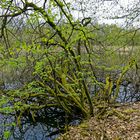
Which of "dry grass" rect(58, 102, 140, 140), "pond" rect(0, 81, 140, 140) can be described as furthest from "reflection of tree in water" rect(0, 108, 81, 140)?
"dry grass" rect(58, 102, 140, 140)

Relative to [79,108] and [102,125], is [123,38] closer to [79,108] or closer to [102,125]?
[79,108]

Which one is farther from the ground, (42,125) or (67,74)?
(67,74)

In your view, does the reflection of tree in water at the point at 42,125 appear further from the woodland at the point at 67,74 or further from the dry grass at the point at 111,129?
the dry grass at the point at 111,129

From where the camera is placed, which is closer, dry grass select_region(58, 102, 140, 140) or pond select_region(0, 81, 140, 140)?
dry grass select_region(58, 102, 140, 140)

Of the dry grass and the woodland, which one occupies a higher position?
the woodland

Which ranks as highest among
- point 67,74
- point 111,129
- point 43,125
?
point 67,74

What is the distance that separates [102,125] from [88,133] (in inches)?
25.8

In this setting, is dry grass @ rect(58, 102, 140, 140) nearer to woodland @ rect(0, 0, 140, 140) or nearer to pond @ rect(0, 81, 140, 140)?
woodland @ rect(0, 0, 140, 140)

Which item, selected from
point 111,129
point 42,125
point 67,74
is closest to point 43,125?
point 42,125

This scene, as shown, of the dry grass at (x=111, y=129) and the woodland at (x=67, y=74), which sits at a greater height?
the woodland at (x=67, y=74)

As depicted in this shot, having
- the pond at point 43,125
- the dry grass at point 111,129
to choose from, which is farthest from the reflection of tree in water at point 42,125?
the dry grass at point 111,129

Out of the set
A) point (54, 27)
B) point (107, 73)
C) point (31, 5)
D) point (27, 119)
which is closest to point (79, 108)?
point (27, 119)

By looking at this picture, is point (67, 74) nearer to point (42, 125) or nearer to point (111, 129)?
point (42, 125)

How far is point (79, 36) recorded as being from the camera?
7.15 m
